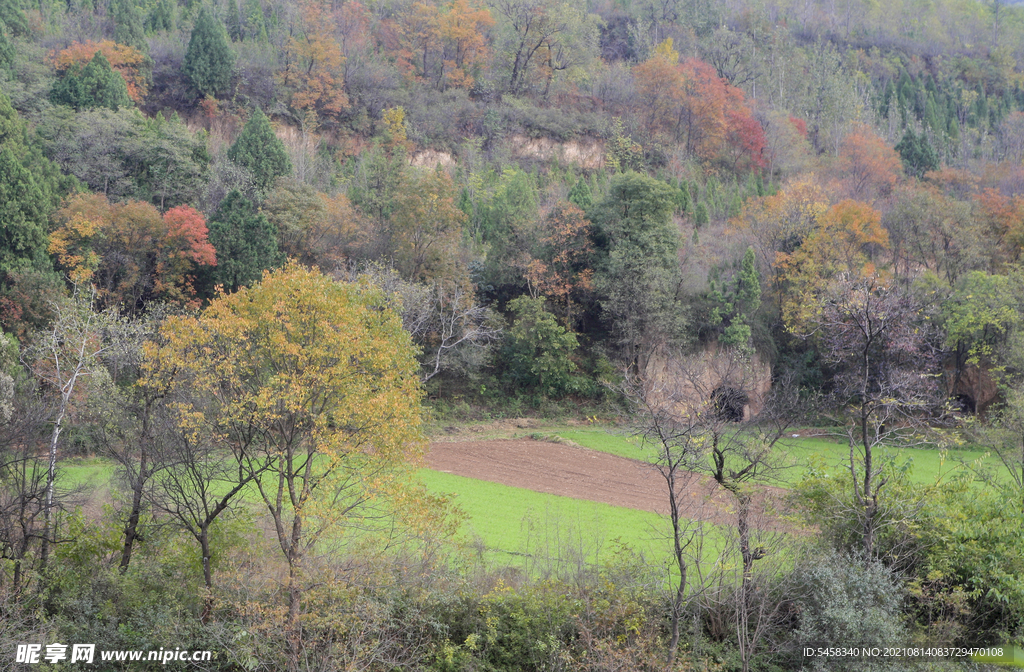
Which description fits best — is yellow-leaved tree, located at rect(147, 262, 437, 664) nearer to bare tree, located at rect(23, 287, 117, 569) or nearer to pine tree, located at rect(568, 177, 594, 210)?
bare tree, located at rect(23, 287, 117, 569)

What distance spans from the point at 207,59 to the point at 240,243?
22.0 meters

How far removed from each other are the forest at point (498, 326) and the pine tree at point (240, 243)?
0.40 feet

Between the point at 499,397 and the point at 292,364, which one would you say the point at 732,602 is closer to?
the point at 292,364

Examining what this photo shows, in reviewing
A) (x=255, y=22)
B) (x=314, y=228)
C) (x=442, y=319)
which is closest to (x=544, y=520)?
(x=442, y=319)

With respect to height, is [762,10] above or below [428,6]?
above

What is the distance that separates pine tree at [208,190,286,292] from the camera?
32.8 meters

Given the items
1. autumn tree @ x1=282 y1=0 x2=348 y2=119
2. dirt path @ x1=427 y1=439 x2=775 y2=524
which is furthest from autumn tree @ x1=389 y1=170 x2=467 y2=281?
autumn tree @ x1=282 y1=0 x2=348 y2=119

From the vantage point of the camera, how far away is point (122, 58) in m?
46.6

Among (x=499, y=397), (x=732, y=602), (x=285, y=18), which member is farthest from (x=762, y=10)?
(x=732, y=602)

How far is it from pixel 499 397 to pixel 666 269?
9.31 m

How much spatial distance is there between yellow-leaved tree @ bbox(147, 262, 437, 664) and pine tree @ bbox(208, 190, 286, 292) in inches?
695

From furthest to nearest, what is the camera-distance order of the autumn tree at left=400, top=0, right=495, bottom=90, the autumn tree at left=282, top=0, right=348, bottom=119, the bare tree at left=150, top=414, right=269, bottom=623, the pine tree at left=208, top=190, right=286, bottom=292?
the autumn tree at left=400, top=0, right=495, bottom=90, the autumn tree at left=282, top=0, right=348, bottom=119, the pine tree at left=208, top=190, right=286, bottom=292, the bare tree at left=150, top=414, right=269, bottom=623

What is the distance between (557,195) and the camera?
44781mm

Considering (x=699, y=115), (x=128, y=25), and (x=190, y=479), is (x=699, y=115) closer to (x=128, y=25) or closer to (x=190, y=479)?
(x=128, y=25)
